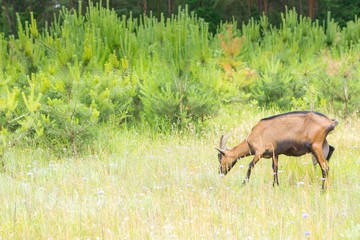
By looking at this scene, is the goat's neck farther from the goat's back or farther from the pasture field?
the pasture field

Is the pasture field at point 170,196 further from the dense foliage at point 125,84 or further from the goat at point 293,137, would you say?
the dense foliage at point 125,84

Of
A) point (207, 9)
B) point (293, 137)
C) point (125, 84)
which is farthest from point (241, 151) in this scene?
point (207, 9)

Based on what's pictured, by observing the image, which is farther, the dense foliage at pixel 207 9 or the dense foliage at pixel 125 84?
the dense foliage at pixel 207 9

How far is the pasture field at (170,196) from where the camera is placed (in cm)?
471

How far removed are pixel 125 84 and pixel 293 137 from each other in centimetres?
485

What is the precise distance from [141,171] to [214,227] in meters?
2.66

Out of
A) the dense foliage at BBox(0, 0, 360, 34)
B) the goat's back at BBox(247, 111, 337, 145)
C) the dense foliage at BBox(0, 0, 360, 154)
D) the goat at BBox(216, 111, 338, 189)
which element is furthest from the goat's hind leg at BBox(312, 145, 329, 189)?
the dense foliage at BBox(0, 0, 360, 34)

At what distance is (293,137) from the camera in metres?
6.03

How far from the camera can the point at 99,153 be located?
334 inches

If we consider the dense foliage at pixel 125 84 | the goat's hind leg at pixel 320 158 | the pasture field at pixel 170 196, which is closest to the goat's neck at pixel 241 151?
the pasture field at pixel 170 196

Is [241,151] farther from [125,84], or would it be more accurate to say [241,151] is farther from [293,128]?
[125,84]

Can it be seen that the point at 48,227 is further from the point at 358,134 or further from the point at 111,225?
the point at 358,134

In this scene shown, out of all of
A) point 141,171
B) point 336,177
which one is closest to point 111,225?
point 141,171

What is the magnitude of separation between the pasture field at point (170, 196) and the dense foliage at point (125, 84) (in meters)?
0.62
